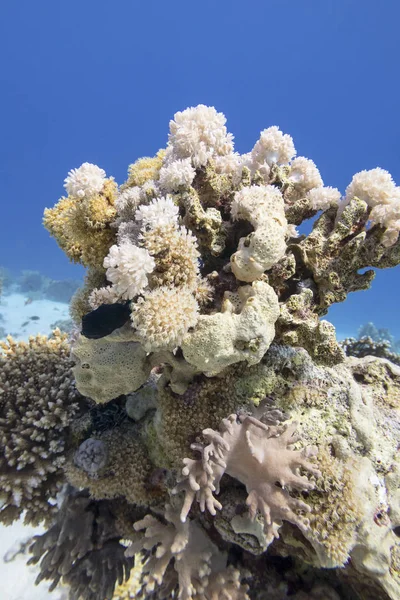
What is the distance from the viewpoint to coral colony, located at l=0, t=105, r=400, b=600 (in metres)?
2.13

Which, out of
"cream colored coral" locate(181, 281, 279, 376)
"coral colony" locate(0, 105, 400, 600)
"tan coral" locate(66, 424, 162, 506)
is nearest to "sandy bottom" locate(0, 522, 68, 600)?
"coral colony" locate(0, 105, 400, 600)

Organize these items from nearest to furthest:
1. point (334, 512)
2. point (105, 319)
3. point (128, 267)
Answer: point (128, 267), point (105, 319), point (334, 512)

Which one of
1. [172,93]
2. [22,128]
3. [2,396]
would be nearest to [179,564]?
[2,396]

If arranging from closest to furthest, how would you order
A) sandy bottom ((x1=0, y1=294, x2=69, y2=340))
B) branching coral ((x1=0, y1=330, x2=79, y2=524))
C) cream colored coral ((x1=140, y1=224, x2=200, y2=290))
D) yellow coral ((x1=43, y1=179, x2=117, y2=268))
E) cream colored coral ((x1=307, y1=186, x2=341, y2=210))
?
1. cream colored coral ((x1=140, y1=224, x2=200, y2=290))
2. yellow coral ((x1=43, y1=179, x2=117, y2=268))
3. cream colored coral ((x1=307, y1=186, x2=341, y2=210))
4. branching coral ((x1=0, y1=330, x2=79, y2=524))
5. sandy bottom ((x1=0, y1=294, x2=69, y2=340))

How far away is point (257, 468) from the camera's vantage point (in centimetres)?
228

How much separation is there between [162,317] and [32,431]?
2.25 m

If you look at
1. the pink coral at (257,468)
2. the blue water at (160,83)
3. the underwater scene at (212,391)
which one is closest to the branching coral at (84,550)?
the underwater scene at (212,391)

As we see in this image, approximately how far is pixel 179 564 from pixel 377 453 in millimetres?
1780

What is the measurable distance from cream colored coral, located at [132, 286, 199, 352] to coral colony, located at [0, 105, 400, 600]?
13 millimetres

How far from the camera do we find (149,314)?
1.94 m

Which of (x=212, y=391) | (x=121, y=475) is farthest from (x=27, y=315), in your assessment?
(x=212, y=391)

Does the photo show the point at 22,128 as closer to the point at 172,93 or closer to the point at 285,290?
the point at 172,93

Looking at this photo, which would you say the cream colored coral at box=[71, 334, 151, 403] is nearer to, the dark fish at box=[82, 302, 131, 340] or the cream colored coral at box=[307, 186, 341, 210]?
the dark fish at box=[82, 302, 131, 340]

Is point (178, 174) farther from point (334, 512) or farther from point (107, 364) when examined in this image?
point (334, 512)
